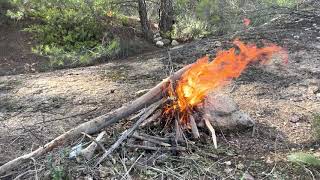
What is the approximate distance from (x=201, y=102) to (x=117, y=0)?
164 inches

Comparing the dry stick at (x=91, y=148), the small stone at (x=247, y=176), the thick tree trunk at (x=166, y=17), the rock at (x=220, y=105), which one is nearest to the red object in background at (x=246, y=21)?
the thick tree trunk at (x=166, y=17)

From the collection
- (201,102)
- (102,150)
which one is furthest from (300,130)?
(102,150)

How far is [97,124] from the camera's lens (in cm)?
425

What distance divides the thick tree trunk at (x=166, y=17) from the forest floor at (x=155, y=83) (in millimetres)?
1086

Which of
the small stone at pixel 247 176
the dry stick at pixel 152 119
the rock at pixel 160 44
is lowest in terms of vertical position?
the small stone at pixel 247 176

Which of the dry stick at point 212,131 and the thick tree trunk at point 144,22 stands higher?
the thick tree trunk at point 144,22

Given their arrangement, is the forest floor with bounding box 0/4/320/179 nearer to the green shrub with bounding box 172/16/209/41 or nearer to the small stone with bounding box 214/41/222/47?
the small stone with bounding box 214/41/222/47

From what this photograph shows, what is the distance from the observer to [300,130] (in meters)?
4.55

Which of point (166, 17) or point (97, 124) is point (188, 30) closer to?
point (166, 17)

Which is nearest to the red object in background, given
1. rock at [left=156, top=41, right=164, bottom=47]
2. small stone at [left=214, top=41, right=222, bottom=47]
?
small stone at [left=214, top=41, right=222, bottom=47]

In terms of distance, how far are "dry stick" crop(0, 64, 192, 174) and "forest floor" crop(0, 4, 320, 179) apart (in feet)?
0.26

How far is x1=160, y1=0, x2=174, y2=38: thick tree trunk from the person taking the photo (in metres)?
8.23

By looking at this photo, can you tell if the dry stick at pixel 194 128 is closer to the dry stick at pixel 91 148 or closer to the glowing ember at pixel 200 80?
the glowing ember at pixel 200 80

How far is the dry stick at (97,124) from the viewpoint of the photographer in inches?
151
